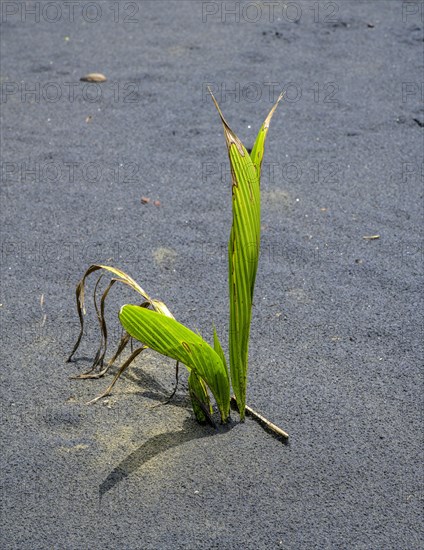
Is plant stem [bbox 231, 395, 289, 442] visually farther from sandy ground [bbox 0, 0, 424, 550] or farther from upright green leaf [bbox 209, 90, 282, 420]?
upright green leaf [bbox 209, 90, 282, 420]

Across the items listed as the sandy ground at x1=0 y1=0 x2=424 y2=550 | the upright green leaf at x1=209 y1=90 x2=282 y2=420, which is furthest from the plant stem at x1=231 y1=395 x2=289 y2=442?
the upright green leaf at x1=209 y1=90 x2=282 y2=420

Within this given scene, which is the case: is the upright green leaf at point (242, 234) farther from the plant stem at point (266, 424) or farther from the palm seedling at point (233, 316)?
the plant stem at point (266, 424)

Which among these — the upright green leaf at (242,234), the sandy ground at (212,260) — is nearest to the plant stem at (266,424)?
the sandy ground at (212,260)

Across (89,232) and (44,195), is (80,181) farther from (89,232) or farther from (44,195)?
(89,232)

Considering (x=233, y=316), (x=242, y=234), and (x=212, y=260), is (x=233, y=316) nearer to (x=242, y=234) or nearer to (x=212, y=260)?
(x=242, y=234)

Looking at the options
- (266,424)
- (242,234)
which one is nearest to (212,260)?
(266,424)

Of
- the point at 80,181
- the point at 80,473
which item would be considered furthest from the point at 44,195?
the point at 80,473
